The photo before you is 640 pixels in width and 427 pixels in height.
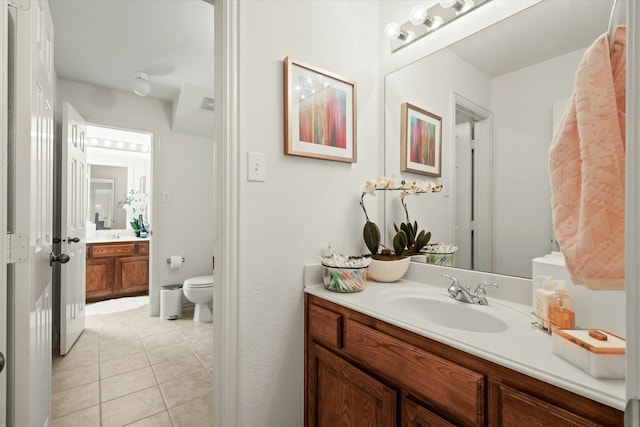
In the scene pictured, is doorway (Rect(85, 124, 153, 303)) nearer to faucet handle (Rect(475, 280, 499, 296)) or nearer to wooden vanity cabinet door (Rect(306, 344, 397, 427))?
wooden vanity cabinet door (Rect(306, 344, 397, 427))

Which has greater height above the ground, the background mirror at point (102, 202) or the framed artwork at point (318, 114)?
the framed artwork at point (318, 114)

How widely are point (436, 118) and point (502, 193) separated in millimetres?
511

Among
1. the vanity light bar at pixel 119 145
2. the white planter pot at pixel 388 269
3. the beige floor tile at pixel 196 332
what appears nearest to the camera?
the white planter pot at pixel 388 269

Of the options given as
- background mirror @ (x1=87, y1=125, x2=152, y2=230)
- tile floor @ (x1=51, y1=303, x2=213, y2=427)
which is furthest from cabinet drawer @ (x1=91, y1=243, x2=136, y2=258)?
tile floor @ (x1=51, y1=303, x2=213, y2=427)

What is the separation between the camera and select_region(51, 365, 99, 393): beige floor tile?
199cm

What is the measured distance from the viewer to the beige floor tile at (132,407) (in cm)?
169

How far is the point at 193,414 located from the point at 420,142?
1968mm

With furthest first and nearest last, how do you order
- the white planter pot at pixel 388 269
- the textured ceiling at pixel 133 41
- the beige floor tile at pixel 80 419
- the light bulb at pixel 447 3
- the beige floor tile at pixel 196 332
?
the beige floor tile at pixel 196 332, the textured ceiling at pixel 133 41, the beige floor tile at pixel 80 419, the white planter pot at pixel 388 269, the light bulb at pixel 447 3

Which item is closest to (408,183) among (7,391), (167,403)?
(7,391)

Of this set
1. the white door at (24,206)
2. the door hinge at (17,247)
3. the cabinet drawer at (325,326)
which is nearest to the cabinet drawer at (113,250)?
the white door at (24,206)

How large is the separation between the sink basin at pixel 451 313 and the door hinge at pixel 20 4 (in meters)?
1.57

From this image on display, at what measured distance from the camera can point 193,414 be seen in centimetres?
175

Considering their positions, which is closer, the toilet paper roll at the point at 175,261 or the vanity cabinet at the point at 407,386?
the vanity cabinet at the point at 407,386

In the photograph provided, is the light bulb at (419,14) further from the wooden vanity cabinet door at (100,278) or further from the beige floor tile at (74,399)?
the wooden vanity cabinet door at (100,278)
